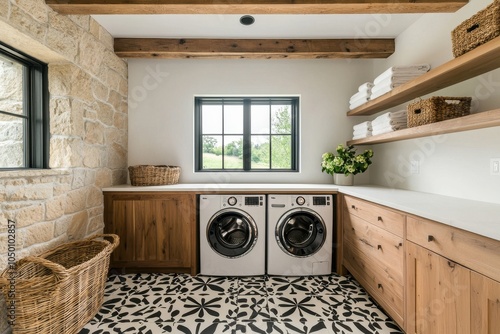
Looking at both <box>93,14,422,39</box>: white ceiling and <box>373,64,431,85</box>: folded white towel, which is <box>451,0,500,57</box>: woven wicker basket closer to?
<box>373,64,431,85</box>: folded white towel

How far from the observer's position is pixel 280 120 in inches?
121

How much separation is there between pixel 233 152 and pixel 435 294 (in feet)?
7.69

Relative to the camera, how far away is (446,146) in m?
1.84

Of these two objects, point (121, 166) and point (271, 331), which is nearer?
point (271, 331)

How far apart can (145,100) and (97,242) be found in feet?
5.62

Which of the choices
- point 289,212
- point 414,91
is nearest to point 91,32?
point 289,212

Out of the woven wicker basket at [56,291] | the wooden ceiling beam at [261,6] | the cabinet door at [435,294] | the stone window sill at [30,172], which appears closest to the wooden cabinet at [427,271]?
the cabinet door at [435,294]

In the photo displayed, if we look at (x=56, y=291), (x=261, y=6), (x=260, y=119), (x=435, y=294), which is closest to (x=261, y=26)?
(x=261, y=6)

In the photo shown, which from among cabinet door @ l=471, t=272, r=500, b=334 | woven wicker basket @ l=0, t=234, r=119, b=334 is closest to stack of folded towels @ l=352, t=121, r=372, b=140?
cabinet door @ l=471, t=272, r=500, b=334

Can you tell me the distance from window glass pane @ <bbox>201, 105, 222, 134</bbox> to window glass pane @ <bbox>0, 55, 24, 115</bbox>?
1699mm

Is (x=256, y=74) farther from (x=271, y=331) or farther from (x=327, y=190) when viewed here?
(x=271, y=331)

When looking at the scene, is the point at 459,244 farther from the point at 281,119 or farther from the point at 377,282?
the point at 281,119

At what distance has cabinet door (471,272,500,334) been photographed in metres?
0.94

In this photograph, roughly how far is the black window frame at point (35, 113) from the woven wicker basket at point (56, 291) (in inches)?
29.5
